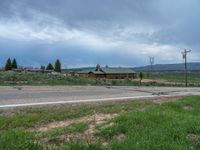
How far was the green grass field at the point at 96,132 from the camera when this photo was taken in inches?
181

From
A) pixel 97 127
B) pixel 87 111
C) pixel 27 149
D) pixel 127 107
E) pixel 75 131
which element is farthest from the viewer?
pixel 127 107

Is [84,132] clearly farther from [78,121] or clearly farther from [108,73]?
[108,73]

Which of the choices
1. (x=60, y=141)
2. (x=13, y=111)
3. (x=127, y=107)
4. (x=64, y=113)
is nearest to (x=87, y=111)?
(x=64, y=113)

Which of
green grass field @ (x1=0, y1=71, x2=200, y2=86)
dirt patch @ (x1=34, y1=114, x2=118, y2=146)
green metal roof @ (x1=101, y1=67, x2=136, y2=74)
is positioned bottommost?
dirt patch @ (x1=34, y1=114, x2=118, y2=146)

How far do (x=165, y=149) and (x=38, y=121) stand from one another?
3713 mm

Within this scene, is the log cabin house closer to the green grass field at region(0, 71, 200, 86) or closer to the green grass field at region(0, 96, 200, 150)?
the green grass field at region(0, 71, 200, 86)

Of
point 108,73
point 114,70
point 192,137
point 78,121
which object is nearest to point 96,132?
point 78,121

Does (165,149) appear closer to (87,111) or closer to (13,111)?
(87,111)

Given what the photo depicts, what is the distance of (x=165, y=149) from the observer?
446 cm

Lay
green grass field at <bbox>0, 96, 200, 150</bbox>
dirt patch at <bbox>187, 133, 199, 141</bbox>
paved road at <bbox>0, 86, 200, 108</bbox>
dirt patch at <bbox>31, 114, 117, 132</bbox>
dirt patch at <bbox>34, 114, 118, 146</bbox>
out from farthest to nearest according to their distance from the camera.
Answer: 1. paved road at <bbox>0, 86, 200, 108</bbox>
2. dirt patch at <bbox>31, 114, 117, 132</bbox>
3. dirt patch at <bbox>187, 133, 199, 141</bbox>
4. dirt patch at <bbox>34, 114, 118, 146</bbox>
5. green grass field at <bbox>0, 96, 200, 150</bbox>

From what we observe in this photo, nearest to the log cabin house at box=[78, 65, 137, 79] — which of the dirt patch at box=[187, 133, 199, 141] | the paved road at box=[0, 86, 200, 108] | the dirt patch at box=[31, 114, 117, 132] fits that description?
the paved road at box=[0, 86, 200, 108]

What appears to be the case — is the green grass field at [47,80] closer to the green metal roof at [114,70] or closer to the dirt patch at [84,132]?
the dirt patch at [84,132]

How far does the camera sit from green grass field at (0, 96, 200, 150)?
4.61 meters

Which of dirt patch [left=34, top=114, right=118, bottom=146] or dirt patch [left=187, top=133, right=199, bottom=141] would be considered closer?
dirt patch [left=34, top=114, right=118, bottom=146]
